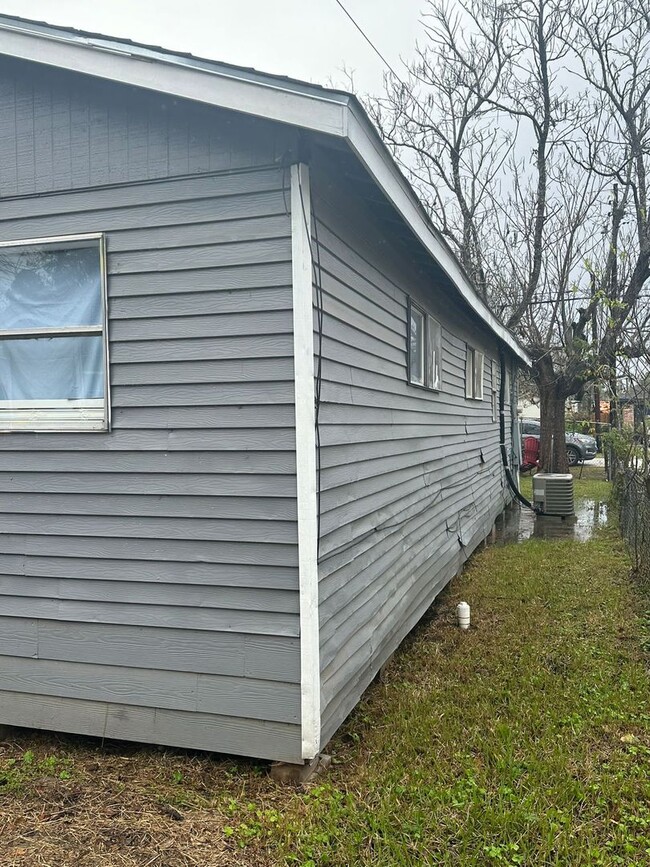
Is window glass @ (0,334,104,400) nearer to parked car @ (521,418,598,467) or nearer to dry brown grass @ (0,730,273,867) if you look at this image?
dry brown grass @ (0,730,273,867)

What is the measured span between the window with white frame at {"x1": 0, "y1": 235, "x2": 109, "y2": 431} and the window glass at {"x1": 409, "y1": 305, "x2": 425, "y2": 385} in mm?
2781

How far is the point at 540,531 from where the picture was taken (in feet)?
35.0

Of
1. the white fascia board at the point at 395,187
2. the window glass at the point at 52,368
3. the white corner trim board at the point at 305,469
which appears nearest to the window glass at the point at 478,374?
the white fascia board at the point at 395,187

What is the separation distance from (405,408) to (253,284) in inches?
95.3

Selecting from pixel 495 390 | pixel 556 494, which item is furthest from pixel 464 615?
pixel 495 390

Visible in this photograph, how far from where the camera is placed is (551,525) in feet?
36.9

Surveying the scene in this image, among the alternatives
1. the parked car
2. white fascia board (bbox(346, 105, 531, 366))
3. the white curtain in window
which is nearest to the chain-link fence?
white fascia board (bbox(346, 105, 531, 366))

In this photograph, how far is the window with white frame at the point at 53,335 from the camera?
3.59 metres

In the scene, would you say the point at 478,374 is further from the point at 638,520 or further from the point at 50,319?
the point at 50,319

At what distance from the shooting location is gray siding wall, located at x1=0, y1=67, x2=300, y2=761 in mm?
3285

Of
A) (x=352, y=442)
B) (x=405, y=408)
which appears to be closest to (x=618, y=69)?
(x=405, y=408)

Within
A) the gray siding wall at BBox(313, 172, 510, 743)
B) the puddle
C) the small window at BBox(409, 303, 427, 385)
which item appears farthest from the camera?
the puddle

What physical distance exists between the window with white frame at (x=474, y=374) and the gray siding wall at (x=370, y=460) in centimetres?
185

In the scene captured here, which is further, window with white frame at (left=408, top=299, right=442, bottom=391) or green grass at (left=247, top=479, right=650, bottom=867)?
window with white frame at (left=408, top=299, right=442, bottom=391)
